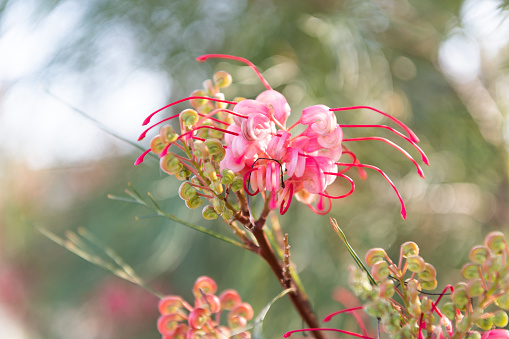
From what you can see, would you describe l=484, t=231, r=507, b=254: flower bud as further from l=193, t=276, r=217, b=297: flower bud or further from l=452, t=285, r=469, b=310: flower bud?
l=193, t=276, r=217, b=297: flower bud

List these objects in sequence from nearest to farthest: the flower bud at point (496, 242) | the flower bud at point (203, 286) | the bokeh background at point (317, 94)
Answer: the flower bud at point (496, 242)
the flower bud at point (203, 286)
the bokeh background at point (317, 94)

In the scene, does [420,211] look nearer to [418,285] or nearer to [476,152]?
[476,152]

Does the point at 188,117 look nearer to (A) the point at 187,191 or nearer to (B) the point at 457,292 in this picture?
(A) the point at 187,191

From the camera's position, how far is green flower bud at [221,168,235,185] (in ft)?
0.68

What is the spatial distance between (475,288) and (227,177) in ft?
0.35

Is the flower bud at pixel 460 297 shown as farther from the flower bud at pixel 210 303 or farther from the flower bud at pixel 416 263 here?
the flower bud at pixel 210 303

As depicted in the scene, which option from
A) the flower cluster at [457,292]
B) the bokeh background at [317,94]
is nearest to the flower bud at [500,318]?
the flower cluster at [457,292]

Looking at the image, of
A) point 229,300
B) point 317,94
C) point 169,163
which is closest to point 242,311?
point 229,300

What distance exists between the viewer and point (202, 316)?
246 mm

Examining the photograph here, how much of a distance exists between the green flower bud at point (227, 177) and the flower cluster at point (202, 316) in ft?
0.26

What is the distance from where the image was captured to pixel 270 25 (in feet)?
2.35

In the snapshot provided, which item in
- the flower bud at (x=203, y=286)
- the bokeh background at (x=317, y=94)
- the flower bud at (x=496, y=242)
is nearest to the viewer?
the flower bud at (x=496, y=242)

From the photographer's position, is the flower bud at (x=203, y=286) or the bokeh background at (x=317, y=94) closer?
the flower bud at (x=203, y=286)

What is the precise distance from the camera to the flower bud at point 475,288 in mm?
179
